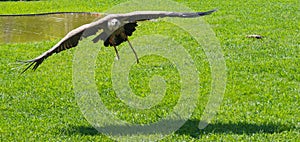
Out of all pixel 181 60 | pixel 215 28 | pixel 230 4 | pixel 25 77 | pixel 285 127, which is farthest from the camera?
pixel 230 4

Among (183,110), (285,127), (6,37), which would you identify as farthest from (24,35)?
(285,127)

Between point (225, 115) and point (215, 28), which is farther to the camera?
point (215, 28)

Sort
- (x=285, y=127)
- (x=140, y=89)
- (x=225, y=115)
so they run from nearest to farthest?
(x=285, y=127)
(x=225, y=115)
(x=140, y=89)

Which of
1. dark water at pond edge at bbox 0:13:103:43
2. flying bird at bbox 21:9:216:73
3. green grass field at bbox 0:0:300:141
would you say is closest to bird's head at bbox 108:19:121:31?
Answer: flying bird at bbox 21:9:216:73

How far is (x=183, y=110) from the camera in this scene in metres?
6.19

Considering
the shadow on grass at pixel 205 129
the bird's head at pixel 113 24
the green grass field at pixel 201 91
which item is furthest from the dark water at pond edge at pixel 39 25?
the shadow on grass at pixel 205 129

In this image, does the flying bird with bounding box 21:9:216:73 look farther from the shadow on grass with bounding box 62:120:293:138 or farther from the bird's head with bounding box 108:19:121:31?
the shadow on grass with bounding box 62:120:293:138

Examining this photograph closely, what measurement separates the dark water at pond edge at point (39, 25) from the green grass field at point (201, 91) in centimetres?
91

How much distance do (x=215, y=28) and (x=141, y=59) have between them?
2.86 metres

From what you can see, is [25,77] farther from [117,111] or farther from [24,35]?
[24,35]

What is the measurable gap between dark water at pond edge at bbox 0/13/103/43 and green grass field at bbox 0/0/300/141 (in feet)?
3.00

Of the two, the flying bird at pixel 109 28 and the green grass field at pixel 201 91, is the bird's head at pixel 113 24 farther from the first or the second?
the green grass field at pixel 201 91

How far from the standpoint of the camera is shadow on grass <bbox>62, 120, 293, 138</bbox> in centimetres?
547

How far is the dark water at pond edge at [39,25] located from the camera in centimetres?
1134
